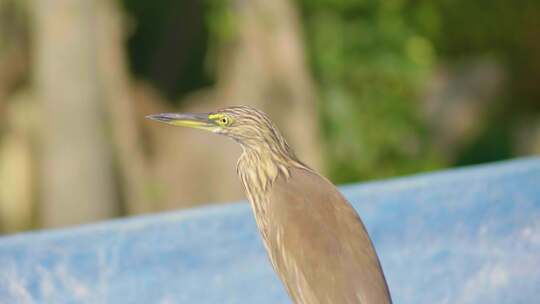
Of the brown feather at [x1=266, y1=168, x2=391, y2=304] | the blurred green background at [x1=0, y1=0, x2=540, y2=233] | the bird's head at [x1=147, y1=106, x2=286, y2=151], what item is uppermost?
the bird's head at [x1=147, y1=106, x2=286, y2=151]

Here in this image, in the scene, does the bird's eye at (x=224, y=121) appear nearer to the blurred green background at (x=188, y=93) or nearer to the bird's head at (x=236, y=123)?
the bird's head at (x=236, y=123)

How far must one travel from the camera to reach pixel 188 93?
8.29 meters

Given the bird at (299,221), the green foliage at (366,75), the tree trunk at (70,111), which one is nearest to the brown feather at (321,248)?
the bird at (299,221)

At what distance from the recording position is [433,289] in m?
3.69

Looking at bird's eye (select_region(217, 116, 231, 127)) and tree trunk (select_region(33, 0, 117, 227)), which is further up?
bird's eye (select_region(217, 116, 231, 127))

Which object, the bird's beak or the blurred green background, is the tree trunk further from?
the bird's beak

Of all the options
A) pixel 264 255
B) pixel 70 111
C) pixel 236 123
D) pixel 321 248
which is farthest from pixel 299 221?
pixel 70 111

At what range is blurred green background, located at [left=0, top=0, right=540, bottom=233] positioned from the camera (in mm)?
6742

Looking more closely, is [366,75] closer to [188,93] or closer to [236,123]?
[188,93]

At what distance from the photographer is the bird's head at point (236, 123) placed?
3.28 m

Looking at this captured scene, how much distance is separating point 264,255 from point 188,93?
464 centimetres

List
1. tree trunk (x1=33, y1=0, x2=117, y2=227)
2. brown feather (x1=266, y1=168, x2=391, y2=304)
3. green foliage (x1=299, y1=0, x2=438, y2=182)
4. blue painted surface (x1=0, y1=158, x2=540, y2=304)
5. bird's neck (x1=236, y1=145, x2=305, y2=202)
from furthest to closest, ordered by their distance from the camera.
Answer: green foliage (x1=299, y1=0, x2=438, y2=182)
tree trunk (x1=33, y1=0, x2=117, y2=227)
blue painted surface (x1=0, y1=158, x2=540, y2=304)
bird's neck (x1=236, y1=145, x2=305, y2=202)
brown feather (x1=266, y1=168, x2=391, y2=304)

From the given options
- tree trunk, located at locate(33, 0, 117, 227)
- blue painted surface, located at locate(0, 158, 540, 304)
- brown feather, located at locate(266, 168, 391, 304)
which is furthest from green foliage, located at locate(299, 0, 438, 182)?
brown feather, located at locate(266, 168, 391, 304)

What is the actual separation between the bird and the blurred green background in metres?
3.55
